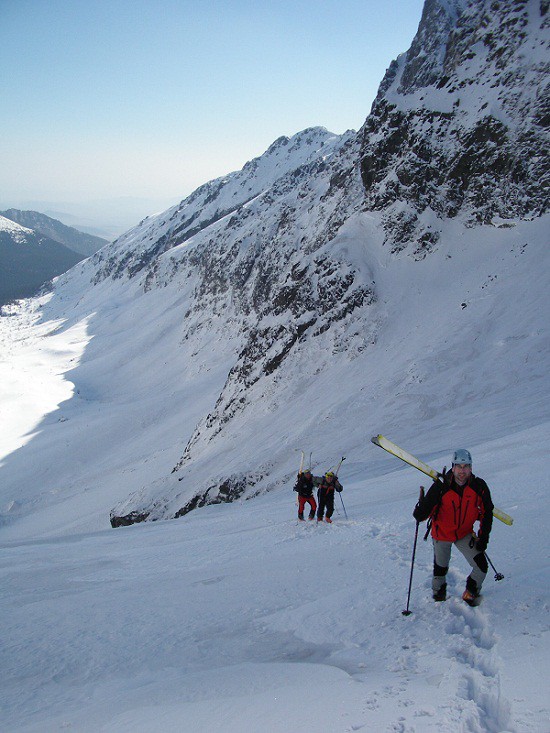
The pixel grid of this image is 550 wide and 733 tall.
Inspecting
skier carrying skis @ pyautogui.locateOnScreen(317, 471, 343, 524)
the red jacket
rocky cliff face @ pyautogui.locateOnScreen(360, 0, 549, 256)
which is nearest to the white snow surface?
skier carrying skis @ pyautogui.locateOnScreen(317, 471, 343, 524)

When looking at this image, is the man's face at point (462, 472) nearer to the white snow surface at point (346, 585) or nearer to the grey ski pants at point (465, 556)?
the grey ski pants at point (465, 556)

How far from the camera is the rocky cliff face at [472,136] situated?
Answer: 92.1 feet

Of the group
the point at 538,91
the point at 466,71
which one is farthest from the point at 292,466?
the point at 466,71

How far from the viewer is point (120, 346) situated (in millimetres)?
83375

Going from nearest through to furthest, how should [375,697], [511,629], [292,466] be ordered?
[375,697] < [511,629] < [292,466]

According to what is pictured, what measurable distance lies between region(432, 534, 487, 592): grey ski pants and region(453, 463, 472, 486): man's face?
0.63 meters

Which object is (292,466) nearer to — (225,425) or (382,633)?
(225,425)

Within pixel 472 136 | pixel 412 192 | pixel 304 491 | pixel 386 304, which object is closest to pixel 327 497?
pixel 304 491

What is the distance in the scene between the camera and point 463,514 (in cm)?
482

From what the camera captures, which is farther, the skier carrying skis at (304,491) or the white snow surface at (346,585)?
the skier carrying skis at (304,491)

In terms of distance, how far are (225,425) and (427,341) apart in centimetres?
1491

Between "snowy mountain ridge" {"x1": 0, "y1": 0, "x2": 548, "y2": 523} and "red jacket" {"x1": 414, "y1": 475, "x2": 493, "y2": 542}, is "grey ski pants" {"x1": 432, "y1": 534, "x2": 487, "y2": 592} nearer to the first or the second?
"red jacket" {"x1": 414, "y1": 475, "x2": 493, "y2": 542}

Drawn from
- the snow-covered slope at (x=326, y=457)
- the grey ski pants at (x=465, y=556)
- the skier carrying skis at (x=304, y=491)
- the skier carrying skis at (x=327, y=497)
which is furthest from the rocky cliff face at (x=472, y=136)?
the grey ski pants at (x=465, y=556)

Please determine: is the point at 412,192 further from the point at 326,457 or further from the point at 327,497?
the point at 327,497
